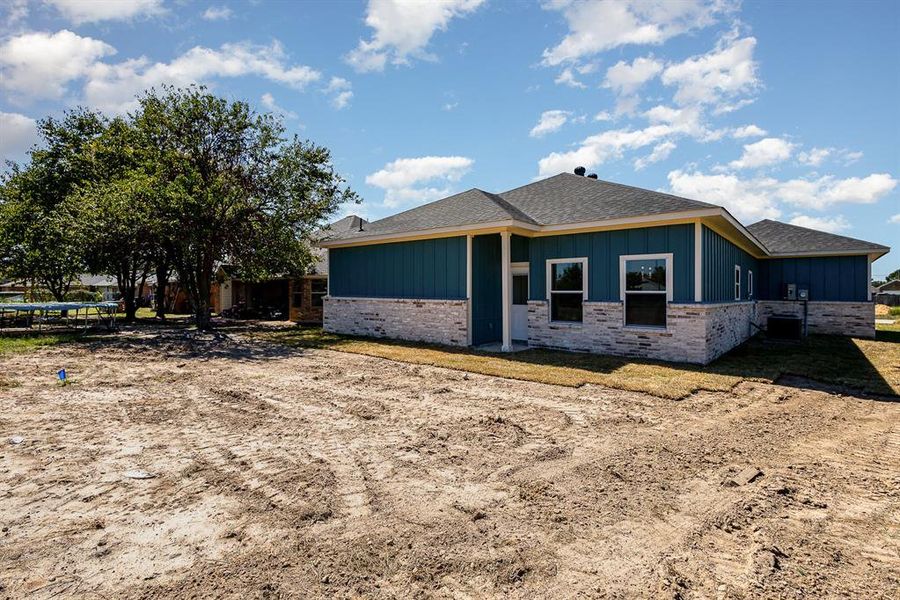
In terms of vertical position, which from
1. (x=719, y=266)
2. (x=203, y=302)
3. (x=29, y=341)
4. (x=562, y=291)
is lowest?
(x=29, y=341)

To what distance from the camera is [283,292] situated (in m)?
23.9

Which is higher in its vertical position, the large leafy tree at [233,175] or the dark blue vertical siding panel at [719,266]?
the large leafy tree at [233,175]

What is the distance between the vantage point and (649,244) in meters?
9.92

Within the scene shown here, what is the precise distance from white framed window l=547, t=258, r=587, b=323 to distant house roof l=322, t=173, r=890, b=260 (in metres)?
0.99

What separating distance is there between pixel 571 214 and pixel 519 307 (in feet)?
10.1

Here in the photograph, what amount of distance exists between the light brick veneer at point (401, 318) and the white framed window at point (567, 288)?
2409 millimetres

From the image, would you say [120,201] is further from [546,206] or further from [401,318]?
[546,206]

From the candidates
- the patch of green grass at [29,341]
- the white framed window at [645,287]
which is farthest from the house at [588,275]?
the patch of green grass at [29,341]

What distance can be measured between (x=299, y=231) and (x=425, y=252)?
5815mm

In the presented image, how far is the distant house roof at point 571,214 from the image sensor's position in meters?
9.88

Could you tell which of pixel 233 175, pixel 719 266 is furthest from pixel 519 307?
pixel 233 175

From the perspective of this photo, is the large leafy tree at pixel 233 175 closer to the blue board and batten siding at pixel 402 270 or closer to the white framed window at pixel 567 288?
the blue board and batten siding at pixel 402 270

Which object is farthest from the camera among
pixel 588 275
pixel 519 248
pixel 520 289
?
pixel 520 289

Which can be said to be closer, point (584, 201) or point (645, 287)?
point (645, 287)
